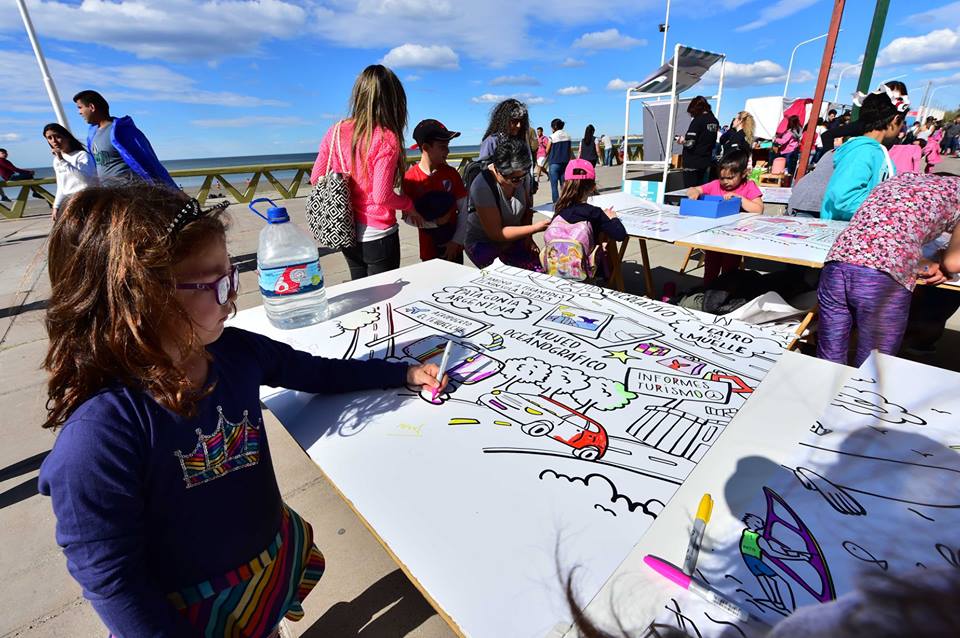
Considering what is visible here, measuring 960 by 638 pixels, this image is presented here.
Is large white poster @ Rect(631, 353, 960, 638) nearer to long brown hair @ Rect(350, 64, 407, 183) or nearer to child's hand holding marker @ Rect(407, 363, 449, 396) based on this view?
child's hand holding marker @ Rect(407, 363, 449, 396)

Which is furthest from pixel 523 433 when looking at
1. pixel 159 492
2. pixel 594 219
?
pixel 594 219

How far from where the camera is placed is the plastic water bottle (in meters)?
1.79

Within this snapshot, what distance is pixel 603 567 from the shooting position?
80cm

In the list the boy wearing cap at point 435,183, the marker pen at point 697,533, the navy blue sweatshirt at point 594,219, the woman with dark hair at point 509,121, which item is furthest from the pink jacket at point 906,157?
the marker pen at point 697,533

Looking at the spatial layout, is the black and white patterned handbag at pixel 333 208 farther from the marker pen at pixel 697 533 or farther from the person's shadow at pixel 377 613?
the marker pen at pixel 697 533

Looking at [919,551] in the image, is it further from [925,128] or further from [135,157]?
[925,128]

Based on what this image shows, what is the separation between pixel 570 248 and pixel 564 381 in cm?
181

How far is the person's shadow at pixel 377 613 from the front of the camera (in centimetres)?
156

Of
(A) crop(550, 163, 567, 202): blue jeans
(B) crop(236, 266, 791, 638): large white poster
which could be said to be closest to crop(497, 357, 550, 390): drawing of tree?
(B) crop(236, 266, 791, 638): large white poster

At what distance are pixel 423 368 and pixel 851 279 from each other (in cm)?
216

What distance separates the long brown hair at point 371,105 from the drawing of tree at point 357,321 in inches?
38.8

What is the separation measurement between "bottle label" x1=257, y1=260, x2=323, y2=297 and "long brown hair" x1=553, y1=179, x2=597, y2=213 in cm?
195

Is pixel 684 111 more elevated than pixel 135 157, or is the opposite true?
pixel 684 111

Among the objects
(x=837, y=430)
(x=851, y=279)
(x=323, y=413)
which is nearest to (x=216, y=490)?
(x=323, y=413)
